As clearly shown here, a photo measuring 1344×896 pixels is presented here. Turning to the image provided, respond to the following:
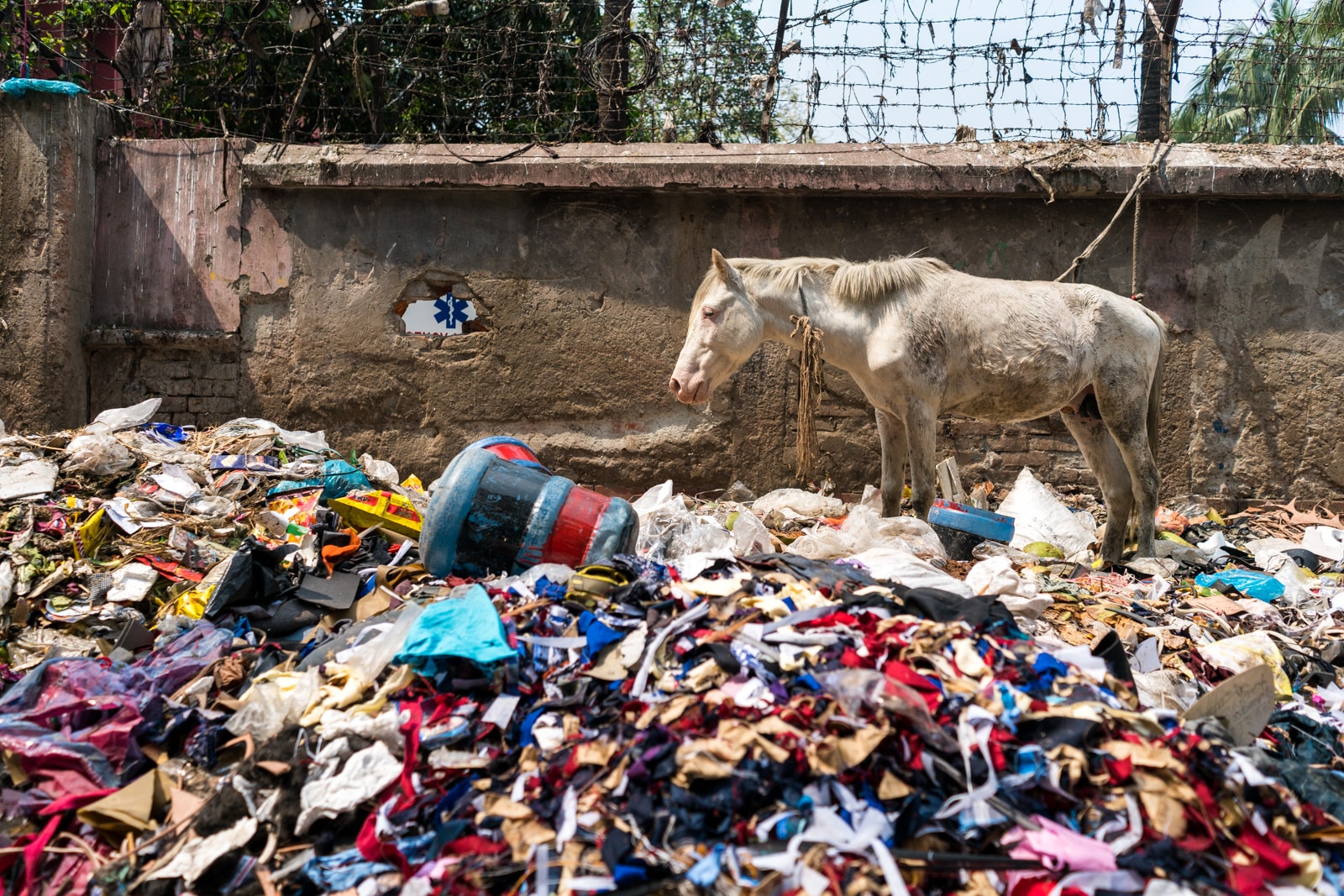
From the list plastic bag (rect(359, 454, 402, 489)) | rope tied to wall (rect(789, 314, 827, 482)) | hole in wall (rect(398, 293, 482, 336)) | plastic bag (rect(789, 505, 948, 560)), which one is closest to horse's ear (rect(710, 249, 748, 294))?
rope tied to wall (rect(789, 314, 827, 482))

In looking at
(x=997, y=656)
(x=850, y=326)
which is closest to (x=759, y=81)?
(x=850, y=326)

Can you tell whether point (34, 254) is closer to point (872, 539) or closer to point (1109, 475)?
point (872, 539)

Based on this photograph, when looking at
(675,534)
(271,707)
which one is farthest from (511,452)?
(271,707)

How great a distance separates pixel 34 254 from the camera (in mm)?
6617

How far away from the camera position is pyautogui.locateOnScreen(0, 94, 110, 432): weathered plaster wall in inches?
259

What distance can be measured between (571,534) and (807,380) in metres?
2.02

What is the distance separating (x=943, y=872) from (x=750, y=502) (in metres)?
4.32

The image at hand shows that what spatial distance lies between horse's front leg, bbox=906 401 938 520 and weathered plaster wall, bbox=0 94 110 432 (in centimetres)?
590

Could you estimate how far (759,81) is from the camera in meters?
6.91

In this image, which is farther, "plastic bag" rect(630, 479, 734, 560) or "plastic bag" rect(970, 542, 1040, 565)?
"plastic bag" rect(970, 542, 1040, 565)

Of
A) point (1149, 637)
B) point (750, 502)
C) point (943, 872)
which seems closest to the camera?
point (943, 872)

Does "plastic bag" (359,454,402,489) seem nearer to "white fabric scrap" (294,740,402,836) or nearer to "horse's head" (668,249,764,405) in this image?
"horse's head" (668,249,764,405)

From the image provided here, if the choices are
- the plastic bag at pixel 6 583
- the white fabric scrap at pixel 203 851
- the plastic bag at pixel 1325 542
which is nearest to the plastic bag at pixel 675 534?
the white fabric scrap at pixel 203 851

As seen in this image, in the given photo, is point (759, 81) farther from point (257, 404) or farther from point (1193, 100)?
point (257, 404)
